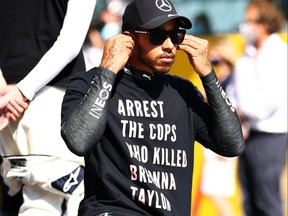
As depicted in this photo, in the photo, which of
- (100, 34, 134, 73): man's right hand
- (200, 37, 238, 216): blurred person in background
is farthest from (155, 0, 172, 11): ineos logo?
(200, 37, 238, 216): blurred person in background

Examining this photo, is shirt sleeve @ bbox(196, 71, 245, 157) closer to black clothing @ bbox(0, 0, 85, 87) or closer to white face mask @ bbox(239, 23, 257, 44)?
black clothing @ bbox(0, 0, 85, 87)

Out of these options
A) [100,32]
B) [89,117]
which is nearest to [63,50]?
[89,117]

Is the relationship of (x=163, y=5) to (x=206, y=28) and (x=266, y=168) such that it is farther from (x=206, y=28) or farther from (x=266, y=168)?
(x=206, y=28)

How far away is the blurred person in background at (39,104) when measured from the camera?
15.8 feet

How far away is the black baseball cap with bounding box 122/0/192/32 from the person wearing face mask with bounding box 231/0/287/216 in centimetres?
330

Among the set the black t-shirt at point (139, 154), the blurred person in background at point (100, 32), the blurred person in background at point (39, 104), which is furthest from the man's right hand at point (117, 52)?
the blurred person in background at point (100, 32)

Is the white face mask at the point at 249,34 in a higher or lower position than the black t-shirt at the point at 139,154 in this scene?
lower

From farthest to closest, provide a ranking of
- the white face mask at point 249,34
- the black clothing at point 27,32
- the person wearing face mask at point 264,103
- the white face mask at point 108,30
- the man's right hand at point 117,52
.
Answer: the white face mask at point 108,30 < the white face mask at point 249,34 < the person wearing face mask at point 264,103 < the black clothing at point 27,32 < the man's right hand at point 117,52

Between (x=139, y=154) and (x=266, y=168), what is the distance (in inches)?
143

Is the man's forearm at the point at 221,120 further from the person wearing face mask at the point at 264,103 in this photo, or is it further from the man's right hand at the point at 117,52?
the person wearing face mask at the point at 264,103

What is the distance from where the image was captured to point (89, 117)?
414cm

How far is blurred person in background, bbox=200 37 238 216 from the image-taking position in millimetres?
8523

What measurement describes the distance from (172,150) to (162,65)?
404mm

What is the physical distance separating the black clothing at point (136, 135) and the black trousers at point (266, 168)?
3.28 meters
